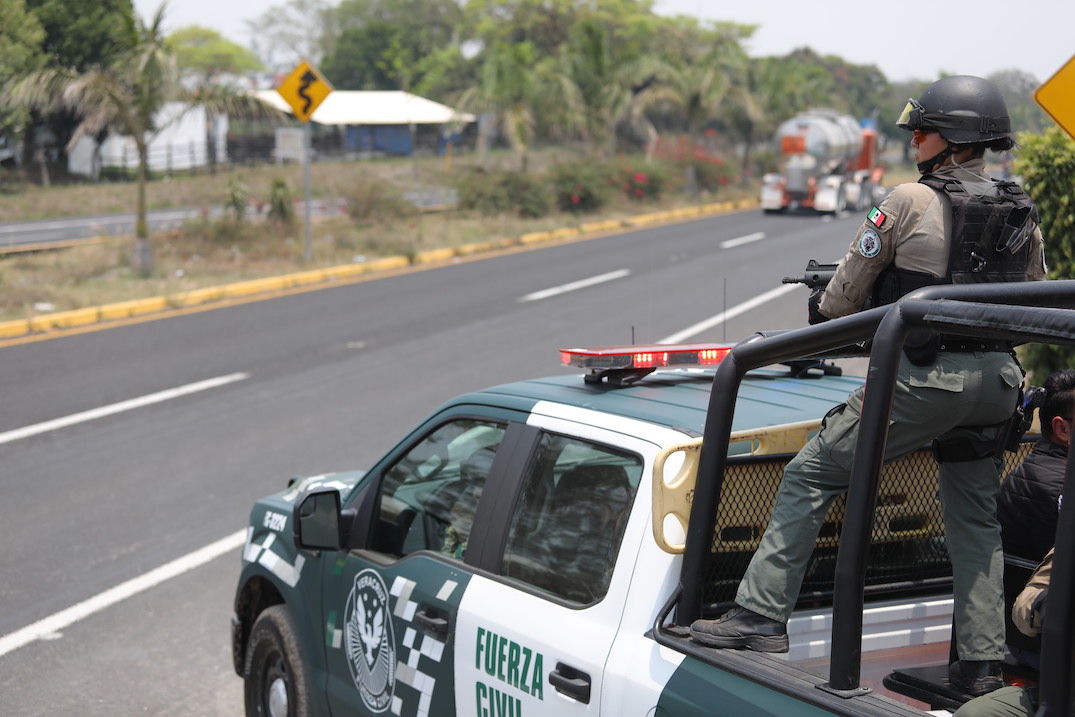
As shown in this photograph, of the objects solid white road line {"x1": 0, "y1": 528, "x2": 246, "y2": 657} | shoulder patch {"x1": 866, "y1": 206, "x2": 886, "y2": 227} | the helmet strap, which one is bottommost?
solid white road line {"x1": 0, "y1": 528, "x2": 246, "y2": 657}

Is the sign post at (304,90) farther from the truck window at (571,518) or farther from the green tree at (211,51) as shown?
the green tree at (211,51)

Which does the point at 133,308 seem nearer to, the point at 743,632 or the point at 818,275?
the point at 818,275

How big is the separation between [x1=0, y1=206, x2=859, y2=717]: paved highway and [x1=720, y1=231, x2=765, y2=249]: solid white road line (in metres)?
2.62

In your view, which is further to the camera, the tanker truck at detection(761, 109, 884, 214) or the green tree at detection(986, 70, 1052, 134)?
the tanker truck at detection(761, 109, 884, 214)

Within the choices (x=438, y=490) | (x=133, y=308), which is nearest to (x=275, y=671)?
(x=438, y=490)

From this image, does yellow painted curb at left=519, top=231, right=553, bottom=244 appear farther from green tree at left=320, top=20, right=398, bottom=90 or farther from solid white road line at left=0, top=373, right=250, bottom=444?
green tree at left=320, top=20, right=398, bottom=90

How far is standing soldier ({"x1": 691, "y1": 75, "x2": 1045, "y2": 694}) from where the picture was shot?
2.81 m

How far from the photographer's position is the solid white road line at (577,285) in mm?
17438

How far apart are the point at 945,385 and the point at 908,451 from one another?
21 centimetres

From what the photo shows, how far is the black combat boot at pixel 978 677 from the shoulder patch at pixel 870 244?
3.57ft

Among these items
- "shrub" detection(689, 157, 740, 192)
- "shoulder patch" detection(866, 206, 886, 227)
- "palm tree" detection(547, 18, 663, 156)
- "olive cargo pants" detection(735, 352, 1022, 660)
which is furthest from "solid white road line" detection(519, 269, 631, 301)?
"palm tree" detection(547, 18, 663, 156)

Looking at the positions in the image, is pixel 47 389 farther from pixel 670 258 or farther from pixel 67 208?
pixel 67 208

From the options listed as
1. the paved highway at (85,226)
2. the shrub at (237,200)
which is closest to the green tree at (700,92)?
the paved highway at (85,226)

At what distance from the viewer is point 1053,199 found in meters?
8.54
